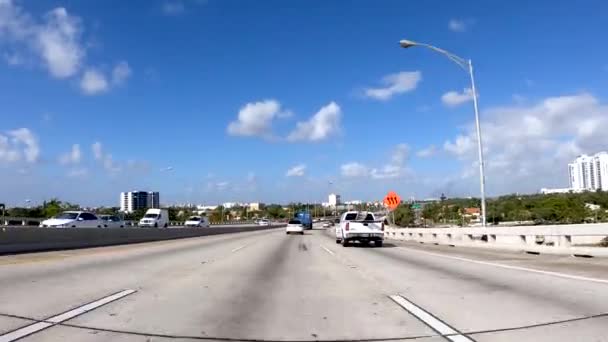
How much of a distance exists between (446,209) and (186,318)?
277 ft

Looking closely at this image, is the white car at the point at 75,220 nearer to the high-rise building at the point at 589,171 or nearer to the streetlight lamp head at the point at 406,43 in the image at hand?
the streetlight lamp head at the point at 406,43

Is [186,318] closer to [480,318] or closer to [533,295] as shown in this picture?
[480,318]

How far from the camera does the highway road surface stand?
24.4 ft

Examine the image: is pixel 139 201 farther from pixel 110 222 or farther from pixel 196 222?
pixel 110 222

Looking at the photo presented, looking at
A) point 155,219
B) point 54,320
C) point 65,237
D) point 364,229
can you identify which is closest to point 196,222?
point 155,219

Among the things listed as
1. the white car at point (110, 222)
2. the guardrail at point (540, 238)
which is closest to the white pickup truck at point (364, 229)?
the guardrail at point (540, 238)

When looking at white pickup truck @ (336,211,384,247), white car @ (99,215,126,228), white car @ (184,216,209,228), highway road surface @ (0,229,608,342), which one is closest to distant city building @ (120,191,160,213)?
white car @ (184,216,209,228)

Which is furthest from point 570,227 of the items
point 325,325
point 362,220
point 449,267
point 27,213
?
point 27,213

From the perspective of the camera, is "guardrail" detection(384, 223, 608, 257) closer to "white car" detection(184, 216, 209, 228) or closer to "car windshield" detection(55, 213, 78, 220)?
"car windshield" detection(55, 213, 78, 220)

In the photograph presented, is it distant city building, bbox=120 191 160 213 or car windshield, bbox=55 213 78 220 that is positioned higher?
distant city building, bbox=120 191 160 213

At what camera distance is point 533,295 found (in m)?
10.3

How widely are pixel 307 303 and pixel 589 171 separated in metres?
84.0

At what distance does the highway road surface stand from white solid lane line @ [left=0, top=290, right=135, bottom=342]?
15mm

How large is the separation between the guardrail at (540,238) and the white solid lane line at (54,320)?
14782mm
